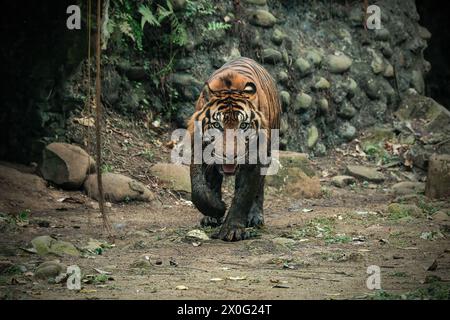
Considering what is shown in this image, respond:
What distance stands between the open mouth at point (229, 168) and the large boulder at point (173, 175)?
2627 millimetres

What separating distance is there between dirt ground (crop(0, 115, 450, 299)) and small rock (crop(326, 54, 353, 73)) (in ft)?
10.8

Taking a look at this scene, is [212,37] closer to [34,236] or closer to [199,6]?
[199,6]

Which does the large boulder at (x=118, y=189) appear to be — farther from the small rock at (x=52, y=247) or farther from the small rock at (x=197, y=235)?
the small rock at (x=52, y=247)

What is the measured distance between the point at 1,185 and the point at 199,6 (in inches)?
180

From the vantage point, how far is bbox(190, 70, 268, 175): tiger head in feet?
23.1

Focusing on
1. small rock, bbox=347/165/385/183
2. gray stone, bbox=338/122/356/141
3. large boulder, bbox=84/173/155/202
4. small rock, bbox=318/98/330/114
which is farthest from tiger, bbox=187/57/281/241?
gray stone, bbox=338/122/356/141

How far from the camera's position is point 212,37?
1143cm

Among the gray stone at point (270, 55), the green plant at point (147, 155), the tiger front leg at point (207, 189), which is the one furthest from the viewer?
the gray stone at point (270, 55)

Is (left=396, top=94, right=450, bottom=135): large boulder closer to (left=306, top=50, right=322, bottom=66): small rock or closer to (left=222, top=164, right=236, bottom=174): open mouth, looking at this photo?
(left=306, top=50, right=322, bottom=66): small rock

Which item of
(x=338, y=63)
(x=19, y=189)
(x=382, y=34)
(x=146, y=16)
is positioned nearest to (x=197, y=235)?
(x=19, y=189)

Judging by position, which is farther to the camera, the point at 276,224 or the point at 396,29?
the point at 396,29

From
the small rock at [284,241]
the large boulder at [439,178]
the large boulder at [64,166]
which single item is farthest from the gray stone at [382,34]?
the small rock at [284,241]

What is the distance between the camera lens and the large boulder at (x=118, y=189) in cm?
888
